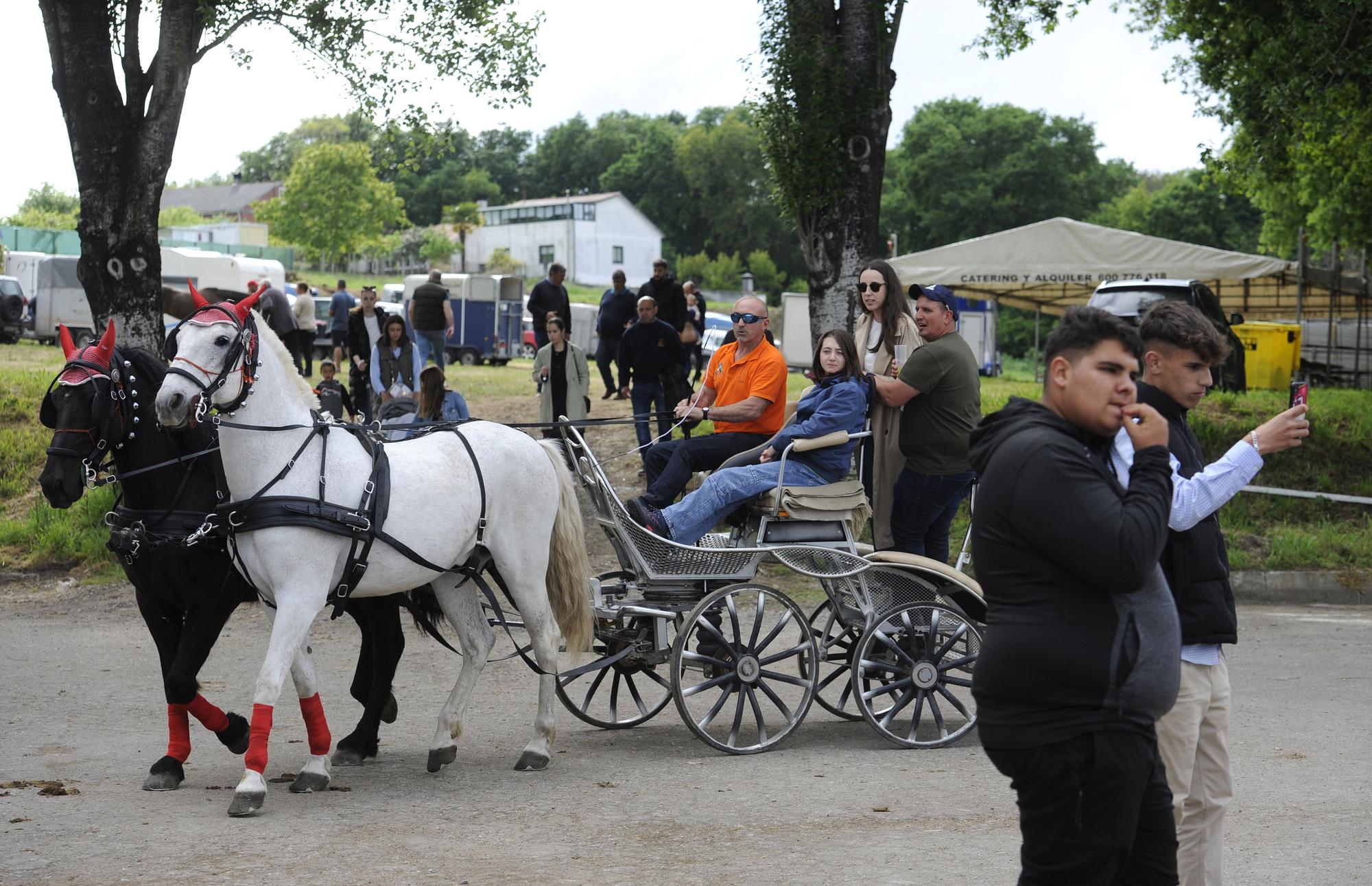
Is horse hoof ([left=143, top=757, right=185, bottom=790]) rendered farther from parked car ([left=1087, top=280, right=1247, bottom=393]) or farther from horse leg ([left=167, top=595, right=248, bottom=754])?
parked car ([left=1087, top=280, right=1247, bottom=393])

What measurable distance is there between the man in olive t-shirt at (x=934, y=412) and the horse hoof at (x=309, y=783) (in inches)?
138

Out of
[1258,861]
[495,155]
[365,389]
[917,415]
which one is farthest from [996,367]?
[495,155]

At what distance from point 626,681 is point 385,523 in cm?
212

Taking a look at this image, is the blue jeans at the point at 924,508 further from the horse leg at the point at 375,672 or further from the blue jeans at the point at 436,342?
the blue jeans at the point at 436,342

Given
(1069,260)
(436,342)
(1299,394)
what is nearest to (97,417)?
(1299,394)

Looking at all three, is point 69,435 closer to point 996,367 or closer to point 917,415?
point 917,415

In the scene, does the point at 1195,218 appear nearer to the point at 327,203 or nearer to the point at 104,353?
the point at 327,203

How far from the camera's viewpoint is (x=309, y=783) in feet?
20.8

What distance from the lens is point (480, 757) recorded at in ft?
23.3

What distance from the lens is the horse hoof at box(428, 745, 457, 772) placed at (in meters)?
6.66

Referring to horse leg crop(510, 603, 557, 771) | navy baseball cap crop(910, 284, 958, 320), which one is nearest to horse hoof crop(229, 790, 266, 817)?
horse leg crop(510, 603, 557, 771)

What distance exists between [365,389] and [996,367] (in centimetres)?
2195

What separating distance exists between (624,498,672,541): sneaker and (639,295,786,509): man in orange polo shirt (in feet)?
0.55

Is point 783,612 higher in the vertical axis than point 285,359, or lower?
lower
